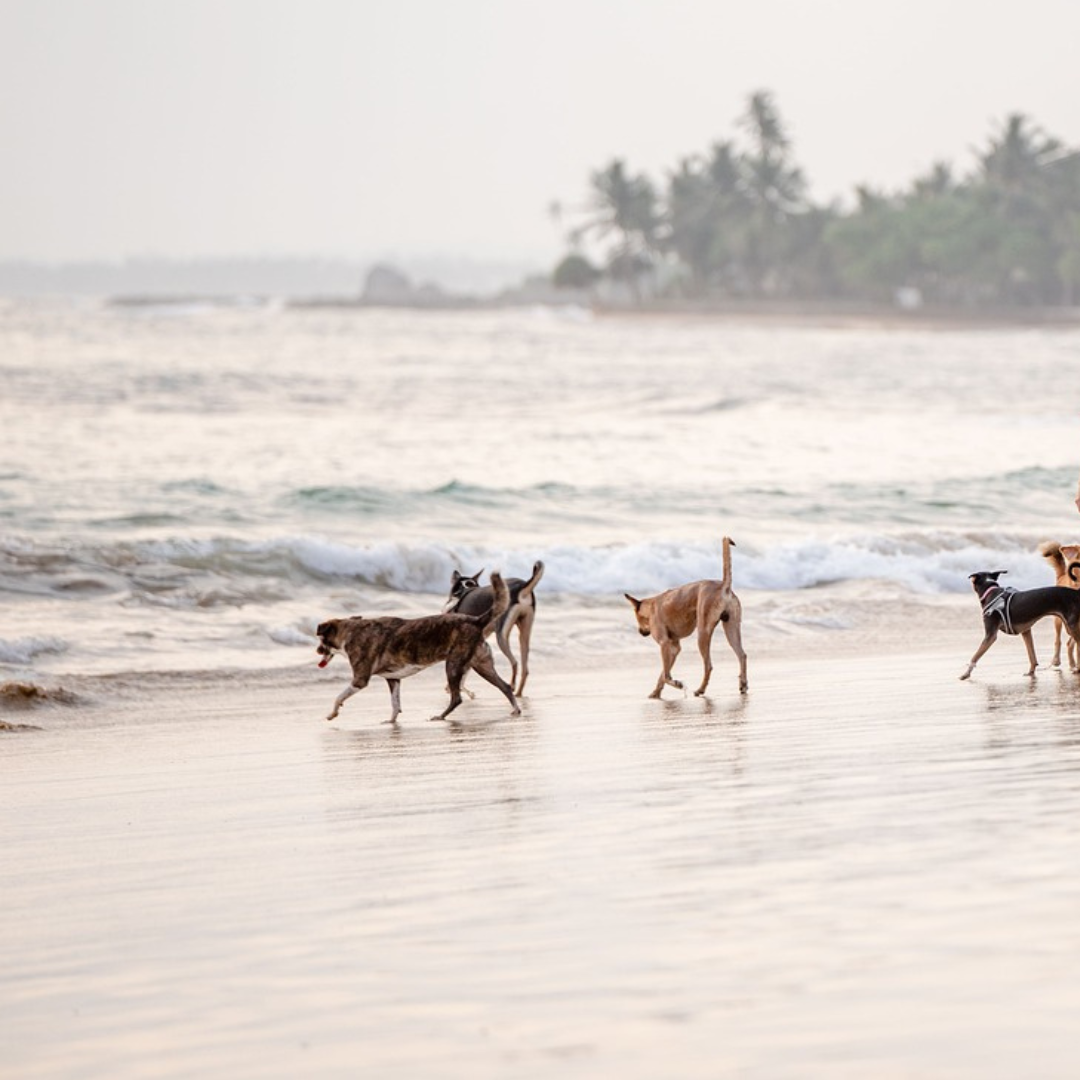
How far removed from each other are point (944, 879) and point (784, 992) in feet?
3.78

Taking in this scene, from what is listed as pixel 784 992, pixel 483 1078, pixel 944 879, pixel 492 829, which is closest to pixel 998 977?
pixel 784 992

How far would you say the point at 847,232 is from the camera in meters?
156

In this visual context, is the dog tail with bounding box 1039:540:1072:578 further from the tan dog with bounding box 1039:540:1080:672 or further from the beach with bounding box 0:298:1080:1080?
the beach with bounding box 0:298:1080:1080

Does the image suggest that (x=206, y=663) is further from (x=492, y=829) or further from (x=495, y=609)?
(x=492, y=829)

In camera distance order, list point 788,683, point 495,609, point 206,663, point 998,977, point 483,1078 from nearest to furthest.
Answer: point 483,1078 < point 998,977 < point 495,609 < point 788,683 < point 206,663

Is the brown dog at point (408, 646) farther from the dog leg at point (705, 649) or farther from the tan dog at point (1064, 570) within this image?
the tan dog at point (1064, 570)

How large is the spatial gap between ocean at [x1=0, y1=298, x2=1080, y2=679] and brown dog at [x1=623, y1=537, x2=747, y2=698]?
11.0 ft

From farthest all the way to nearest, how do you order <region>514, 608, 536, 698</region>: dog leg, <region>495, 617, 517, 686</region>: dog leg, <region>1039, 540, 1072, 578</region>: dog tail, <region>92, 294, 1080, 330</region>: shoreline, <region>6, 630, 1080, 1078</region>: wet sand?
1. <region>92, 294, 1080, 330</region>: shoreline
2. <region>514, 608, 536, 698</region>: dog leg
3. <region>495, 617, 517, 686</region>: dog leg
4. <region>1039, 540, 1072, 578</region>: dog tail
5. <region>6, 630, 1080, 1078</region>: wet sand

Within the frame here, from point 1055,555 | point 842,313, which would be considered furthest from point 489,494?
point 842,313

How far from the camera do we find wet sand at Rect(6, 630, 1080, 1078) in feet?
14.7

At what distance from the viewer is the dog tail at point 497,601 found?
10.9m

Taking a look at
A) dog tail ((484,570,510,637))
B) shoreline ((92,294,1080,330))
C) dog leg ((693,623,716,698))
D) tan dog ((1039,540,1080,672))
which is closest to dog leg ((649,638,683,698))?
dog leg ((693,623,716,698))

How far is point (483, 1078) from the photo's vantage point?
426 centimetres

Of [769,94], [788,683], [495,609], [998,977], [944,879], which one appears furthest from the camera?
[769,94]
